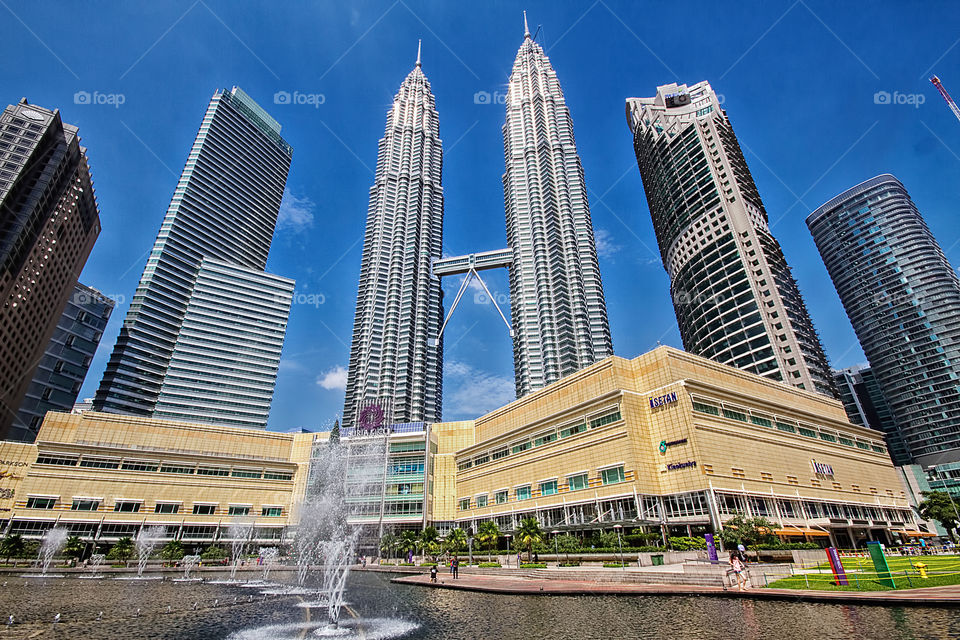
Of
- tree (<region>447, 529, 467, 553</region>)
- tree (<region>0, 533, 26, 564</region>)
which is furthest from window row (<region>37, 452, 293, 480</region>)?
tree (<region>447, 529, 467, 553</region>)

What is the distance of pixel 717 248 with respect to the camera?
108312 mm

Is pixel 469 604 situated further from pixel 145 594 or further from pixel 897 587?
pixel 145 594

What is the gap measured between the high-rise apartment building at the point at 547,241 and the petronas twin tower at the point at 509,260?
360 mm

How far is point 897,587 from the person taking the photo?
20.0 metres

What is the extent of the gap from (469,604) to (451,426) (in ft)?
232

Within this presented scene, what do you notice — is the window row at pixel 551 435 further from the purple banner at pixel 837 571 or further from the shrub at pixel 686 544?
the purple banner at pixel 837 571

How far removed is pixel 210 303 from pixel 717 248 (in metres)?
152

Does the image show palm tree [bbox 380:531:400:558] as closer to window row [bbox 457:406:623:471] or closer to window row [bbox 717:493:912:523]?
window row [bbox 457:406:623:471]

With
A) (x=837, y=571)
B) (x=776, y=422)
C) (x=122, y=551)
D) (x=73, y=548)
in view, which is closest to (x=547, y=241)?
(x=776, y=422)

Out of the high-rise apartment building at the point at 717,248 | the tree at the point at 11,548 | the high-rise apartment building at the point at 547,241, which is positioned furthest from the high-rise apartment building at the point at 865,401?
the tree at the point at 11,548

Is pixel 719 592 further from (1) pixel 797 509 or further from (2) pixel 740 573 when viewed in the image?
(1) pixel 797 509

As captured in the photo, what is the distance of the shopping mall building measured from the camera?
166 ft

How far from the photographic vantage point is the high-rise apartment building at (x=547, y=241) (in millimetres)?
128750

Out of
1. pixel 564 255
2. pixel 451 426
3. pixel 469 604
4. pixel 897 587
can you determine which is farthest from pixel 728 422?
pixel 564 255
